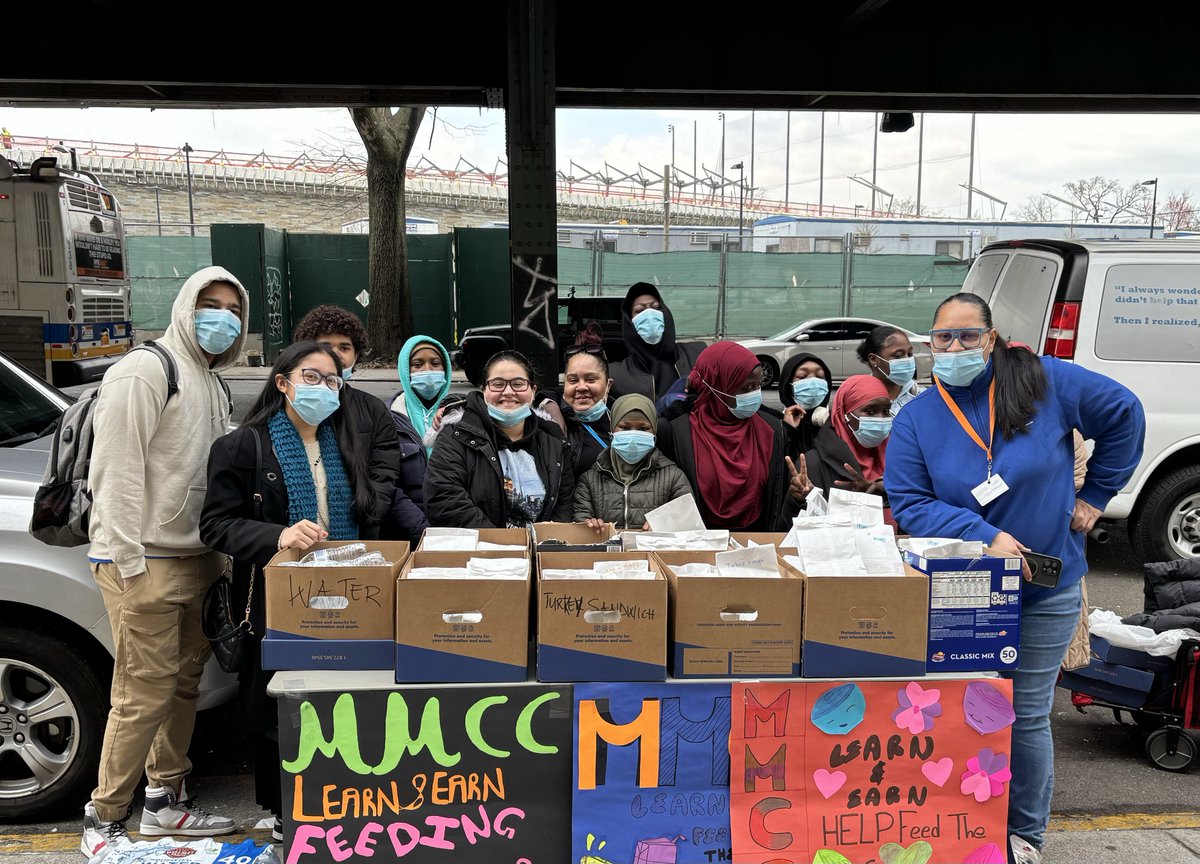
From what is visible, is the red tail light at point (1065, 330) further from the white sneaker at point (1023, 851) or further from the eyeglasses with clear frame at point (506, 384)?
the eyeglasses with clear frame at point (506, 384)

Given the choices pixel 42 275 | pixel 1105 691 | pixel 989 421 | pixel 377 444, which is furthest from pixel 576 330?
pixel 989 421

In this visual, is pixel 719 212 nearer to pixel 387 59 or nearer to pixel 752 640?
pixel 387 59

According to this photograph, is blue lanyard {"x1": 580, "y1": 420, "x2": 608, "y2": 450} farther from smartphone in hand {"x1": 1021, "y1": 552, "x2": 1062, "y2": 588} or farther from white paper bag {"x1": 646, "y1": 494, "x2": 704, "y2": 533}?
smartphone in hand {"x1": 1021, "y1": 552, "x2": 1062, "y2": 588}

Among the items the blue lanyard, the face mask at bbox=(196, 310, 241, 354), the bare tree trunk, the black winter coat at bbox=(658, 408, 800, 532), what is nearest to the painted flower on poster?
the black winter coat at bbox=(658, 408, 800, 532)

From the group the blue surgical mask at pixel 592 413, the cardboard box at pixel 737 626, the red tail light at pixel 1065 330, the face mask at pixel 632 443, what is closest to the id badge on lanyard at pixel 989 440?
the cardboard box at pixel 737 626

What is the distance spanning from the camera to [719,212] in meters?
74.1

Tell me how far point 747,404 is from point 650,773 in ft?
6.23

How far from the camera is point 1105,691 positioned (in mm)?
4137

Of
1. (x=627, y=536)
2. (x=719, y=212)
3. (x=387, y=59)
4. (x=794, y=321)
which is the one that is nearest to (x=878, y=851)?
(x=627, y=536)

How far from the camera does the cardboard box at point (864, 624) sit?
9.07 ft

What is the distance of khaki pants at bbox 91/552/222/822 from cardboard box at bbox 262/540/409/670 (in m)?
0.74

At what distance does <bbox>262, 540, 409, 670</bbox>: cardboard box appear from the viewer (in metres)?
2.72

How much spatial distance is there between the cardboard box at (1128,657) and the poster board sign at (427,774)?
261 cm

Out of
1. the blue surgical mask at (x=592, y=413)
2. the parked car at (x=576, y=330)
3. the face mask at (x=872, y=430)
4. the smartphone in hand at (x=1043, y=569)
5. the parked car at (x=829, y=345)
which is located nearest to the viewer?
the smartphone in hand at (x=1043, y=569)
